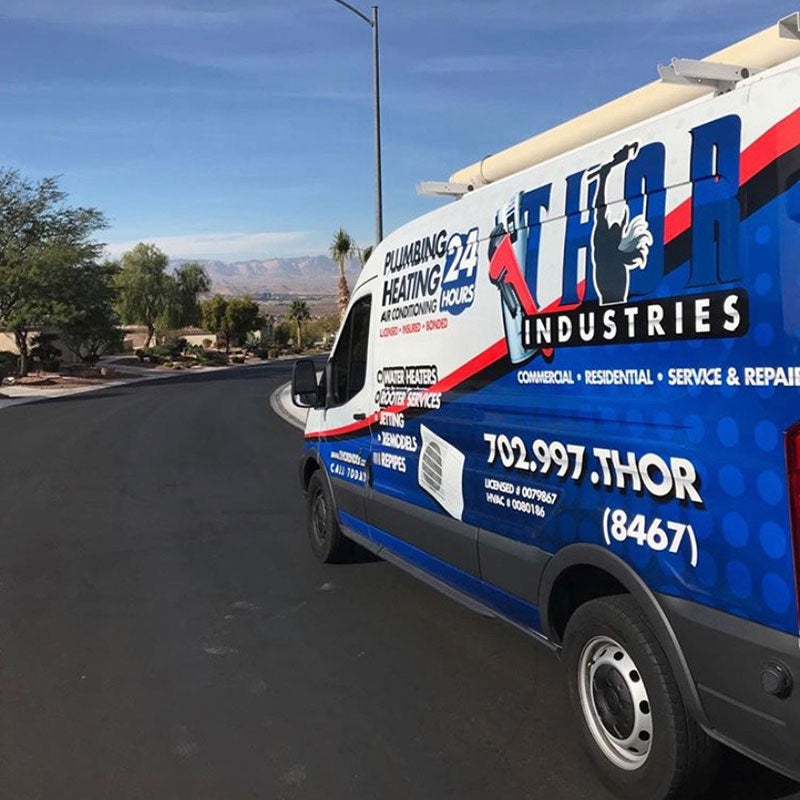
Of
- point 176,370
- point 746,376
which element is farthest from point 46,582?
point 176,370

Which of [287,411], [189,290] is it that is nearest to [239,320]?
[189,290]

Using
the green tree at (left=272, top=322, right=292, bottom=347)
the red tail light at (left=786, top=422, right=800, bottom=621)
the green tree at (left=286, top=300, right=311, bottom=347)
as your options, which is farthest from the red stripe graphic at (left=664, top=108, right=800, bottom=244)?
the green tree at (left=286, top=300, right=311, bottom=347)

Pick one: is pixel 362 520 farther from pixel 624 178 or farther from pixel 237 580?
pixel 624 178

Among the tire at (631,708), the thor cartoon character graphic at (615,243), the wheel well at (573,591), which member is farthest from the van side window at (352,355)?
the tire at (631,708)

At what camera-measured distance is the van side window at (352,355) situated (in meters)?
6.04

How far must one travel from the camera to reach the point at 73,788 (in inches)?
140

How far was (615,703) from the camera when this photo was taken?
3432mm

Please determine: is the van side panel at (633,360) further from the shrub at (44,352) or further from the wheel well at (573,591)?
A: the shrub at (44,352)

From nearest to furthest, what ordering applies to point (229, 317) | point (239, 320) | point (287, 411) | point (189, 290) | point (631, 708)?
point (631, 708) < point (287, 411) < point (189, 290) < point (229, 317) < point (239, 320)

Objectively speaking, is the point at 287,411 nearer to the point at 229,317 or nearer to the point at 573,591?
the point at 573,591

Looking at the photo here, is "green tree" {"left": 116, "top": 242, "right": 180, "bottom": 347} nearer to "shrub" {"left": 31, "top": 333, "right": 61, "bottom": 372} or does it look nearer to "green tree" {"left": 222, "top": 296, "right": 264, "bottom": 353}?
"green tree" {"left": 222, "top": 296, "right": 264, "bottom": 353}

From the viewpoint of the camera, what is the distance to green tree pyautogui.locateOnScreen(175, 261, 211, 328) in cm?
7700

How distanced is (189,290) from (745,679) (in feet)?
260

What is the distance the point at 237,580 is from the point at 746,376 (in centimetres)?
477
